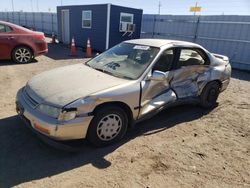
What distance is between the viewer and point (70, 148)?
353cm

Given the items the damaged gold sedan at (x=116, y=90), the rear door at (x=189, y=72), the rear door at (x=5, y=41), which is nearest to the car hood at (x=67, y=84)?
the damaged gold sedan at (x=116, y=90)

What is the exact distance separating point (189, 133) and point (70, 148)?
85.1 inches

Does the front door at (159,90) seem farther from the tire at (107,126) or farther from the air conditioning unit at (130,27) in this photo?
the air conditioning unit at (130,27)

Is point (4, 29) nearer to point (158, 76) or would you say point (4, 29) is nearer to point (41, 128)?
point (41, 128)

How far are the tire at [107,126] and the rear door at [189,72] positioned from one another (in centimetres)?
137

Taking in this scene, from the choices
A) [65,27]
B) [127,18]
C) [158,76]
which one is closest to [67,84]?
[158,76]

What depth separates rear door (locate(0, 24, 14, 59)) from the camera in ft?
29.0

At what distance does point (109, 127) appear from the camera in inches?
146

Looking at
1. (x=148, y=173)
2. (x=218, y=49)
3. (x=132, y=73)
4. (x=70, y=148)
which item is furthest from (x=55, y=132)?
(x=218, y=49)

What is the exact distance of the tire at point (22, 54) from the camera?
9250 mm

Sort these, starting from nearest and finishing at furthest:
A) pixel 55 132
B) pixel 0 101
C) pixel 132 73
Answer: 1. pixel 55 132
2. pixel 132 73
3. pixel 0 101

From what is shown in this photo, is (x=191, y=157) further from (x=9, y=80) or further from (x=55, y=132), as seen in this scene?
(x=9, y=80)

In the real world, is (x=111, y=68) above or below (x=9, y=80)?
above

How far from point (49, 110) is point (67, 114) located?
0.27m
